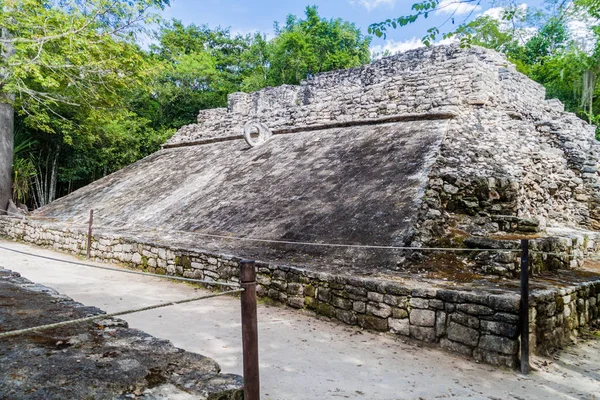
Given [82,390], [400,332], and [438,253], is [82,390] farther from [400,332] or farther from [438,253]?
[438,253]

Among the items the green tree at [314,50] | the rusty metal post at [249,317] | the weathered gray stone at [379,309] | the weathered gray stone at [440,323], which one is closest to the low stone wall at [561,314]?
the weathered gray stone at [440,323]

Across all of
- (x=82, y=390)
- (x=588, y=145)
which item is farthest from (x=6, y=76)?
(x=588, y=145)

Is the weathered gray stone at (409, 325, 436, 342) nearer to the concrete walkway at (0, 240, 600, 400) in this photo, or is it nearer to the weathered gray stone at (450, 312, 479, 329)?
the concrete walkway at (0, 240, 600, 400)

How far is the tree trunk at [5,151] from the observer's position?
12.5m

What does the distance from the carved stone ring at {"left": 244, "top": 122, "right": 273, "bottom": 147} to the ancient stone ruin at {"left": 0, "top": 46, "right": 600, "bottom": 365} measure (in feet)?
0.14

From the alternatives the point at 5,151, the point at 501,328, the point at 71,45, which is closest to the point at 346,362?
the point at 501,328

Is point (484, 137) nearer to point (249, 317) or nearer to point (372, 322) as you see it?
point (372, 322)

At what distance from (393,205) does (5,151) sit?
42.6ft

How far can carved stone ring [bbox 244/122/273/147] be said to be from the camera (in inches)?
426

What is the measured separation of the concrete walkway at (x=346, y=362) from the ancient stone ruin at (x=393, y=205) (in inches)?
9.6

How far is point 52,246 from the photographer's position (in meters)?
9.80

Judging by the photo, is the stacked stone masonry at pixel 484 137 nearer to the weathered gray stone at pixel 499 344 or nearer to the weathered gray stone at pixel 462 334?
the weathered gray stone at pixel 462 334

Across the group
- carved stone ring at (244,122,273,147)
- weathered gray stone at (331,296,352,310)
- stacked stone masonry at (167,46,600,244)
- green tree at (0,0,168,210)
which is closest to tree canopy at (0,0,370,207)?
green tree at (0,0,168,210)

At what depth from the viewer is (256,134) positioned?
11.0m
